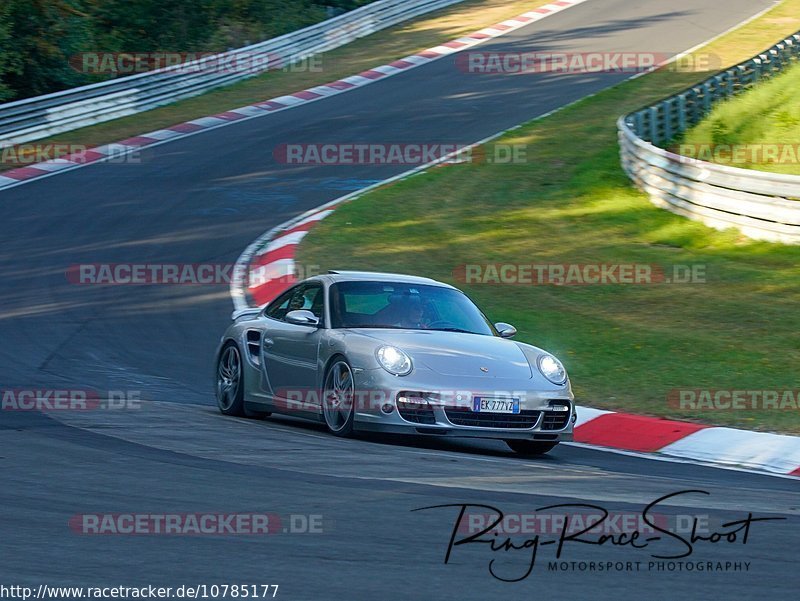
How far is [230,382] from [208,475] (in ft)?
10.9

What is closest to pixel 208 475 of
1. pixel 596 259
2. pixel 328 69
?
pixel 596 259

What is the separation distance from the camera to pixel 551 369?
9.03 metres

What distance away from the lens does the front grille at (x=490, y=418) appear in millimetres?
8453

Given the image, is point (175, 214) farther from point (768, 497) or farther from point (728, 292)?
point (768, 497)

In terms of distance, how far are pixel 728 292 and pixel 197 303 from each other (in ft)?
20.5

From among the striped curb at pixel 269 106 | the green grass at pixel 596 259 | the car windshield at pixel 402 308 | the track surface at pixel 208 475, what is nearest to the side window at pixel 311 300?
the car windshield at pixel 402 308

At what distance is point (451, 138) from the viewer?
25609mm

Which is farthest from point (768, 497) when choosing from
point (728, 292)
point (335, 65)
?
point (335, 65)

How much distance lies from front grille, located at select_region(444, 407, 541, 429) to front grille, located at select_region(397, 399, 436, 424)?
113 millimetres

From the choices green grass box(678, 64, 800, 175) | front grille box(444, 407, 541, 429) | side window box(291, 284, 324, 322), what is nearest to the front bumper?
front grille box(444, 407, 541, 429)

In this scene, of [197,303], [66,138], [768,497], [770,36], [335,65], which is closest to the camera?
[768,497]

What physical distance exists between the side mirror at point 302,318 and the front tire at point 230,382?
3.04ft

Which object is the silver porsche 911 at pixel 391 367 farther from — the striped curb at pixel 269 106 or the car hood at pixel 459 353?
the striped curb at pixel 269 106

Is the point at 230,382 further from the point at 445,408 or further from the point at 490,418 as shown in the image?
the point at 490,418
